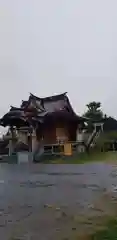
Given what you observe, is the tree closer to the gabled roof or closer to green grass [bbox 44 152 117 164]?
the gabled roof

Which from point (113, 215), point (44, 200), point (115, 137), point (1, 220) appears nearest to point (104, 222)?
point (113, 215)

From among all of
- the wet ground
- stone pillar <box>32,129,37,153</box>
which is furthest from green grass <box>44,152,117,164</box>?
the wet ground

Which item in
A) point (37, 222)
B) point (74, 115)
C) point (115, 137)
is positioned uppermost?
point (74, 115)

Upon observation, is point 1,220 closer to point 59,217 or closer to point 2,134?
point 59,217

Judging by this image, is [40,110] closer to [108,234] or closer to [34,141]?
[34,141]

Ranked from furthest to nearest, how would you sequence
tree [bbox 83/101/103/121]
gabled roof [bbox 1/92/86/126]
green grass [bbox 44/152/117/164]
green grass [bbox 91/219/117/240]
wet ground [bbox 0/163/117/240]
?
tree [bbox 83/101/103/121], gabled roof [bbox 1/92/86/126], green grass [bbox 44/152/117/164], wet ground [bbox 0/163/117/240], green grass [bbox 91/219/117/240]

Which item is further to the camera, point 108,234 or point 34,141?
point 34,141

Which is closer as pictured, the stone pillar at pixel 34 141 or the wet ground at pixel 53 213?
the wet ground at pixel 53 213

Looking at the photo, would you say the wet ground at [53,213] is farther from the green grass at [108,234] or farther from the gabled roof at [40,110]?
the gabled roof at [40,110]

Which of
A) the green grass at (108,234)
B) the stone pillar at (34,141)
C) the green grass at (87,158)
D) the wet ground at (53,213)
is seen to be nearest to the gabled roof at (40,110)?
the stone pillar at (34,141)

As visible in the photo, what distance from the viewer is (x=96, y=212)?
18.0 feet

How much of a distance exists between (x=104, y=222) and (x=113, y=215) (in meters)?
0.45

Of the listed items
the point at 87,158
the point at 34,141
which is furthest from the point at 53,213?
the point at 34,141

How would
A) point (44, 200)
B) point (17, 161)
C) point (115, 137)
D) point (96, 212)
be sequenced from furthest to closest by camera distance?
point (115, 137) < point (17, 161) < point (44, 200) < point (96, 212)
